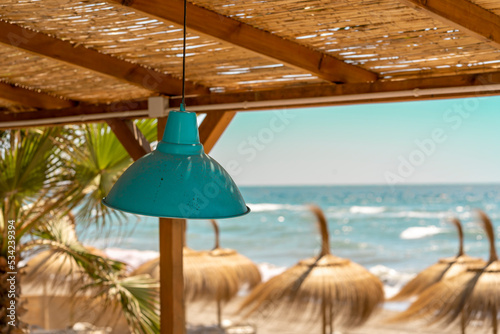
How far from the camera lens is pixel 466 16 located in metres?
1.85

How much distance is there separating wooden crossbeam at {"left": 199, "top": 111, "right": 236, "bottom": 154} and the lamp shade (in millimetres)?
1734

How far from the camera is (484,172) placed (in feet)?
82.8

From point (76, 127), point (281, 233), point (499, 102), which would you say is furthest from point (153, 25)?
Answer: point (499, 102)

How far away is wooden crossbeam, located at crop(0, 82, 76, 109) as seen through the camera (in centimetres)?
353

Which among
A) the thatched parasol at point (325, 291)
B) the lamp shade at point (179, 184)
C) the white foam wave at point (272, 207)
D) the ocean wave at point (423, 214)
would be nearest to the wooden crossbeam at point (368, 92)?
the lamp shade at point (179, 184)

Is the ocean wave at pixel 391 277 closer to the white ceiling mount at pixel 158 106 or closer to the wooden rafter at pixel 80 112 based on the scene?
the wooden rafter at pixel 80 112

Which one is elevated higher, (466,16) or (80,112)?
(466,16)

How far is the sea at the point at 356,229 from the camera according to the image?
17016 millimetres

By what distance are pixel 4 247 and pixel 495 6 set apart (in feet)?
10.3

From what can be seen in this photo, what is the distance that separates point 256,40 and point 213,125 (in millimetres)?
743

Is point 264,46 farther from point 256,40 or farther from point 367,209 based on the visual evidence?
point 367,209

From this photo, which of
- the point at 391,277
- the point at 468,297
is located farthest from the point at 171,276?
the point at 391,277

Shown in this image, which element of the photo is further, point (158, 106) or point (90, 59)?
point (158, 106)

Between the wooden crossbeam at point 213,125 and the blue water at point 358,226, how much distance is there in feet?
39.4
